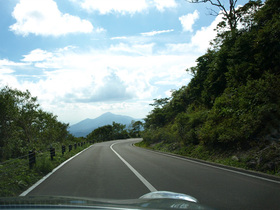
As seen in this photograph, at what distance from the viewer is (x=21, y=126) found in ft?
109

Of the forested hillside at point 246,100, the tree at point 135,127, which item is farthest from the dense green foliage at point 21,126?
the tree at point 135,127

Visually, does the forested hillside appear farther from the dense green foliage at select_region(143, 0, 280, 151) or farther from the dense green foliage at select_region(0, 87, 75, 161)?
the dense green foliage at select_region(0, 87, 75, 161)

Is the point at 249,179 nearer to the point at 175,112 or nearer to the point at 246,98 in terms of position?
the point at 246,98

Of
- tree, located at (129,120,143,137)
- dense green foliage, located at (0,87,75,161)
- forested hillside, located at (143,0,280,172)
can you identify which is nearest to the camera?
forested hillside, located at (143,0,280,172)

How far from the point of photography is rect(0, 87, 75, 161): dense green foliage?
86.0 feet

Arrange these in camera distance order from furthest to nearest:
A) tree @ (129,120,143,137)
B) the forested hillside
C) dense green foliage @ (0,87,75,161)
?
tree @ (129,120,143,137)
dense green foliage @ (0,87,75,161)
the forested hillside

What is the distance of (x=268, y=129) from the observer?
458 inches

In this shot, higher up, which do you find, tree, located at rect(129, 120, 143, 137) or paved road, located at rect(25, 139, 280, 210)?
tree, located at rect(129, 120, 143, 137)

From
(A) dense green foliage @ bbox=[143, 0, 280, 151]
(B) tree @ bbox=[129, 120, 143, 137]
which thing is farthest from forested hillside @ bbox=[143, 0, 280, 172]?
(B) tree @ bbox=[129, 120, 143, 137]

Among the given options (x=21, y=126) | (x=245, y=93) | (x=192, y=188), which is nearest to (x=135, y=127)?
(x=21, y=126)

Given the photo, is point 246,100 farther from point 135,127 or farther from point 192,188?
point 135,127

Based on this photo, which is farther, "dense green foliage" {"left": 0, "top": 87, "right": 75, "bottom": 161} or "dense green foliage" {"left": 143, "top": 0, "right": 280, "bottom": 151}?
"dense green foliage" {"left": 0, "top": 87, "right": 75, "bottom": 161}

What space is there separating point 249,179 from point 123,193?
4.37 metres

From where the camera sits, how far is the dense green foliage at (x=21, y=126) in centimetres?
2620
